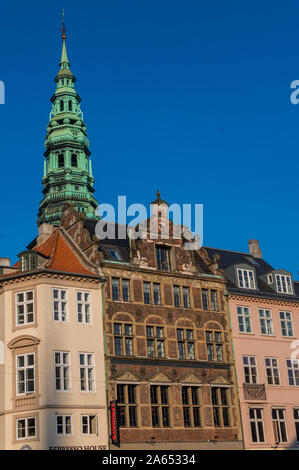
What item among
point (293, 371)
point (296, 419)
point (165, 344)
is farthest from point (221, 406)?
point (293, 371)

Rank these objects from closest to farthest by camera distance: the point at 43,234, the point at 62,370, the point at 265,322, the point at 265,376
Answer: the point at 62,370 → the point at 265,376 → the point at 265,322 → the point at 43,234

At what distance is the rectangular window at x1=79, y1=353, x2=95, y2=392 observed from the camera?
4750 centimetres

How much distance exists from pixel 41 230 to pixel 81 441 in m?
19.1

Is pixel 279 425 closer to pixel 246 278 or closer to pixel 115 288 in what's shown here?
pixel 246 278

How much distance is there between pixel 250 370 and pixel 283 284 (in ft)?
30.1

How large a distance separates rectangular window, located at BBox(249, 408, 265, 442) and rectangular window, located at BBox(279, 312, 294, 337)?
7481 millimetres

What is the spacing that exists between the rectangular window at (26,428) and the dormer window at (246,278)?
836 inches

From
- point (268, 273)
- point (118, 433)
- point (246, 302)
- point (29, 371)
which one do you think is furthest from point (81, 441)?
point (268, 273)

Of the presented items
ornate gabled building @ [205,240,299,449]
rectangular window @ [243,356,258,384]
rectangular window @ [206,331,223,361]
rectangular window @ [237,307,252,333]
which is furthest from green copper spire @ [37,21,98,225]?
rectangular window @ [243,356,258,384]

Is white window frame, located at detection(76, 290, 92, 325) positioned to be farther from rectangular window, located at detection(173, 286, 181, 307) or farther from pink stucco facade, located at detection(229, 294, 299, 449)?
pink stucco facade, located at detection(229, 294, 299, 449)

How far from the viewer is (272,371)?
184 feet

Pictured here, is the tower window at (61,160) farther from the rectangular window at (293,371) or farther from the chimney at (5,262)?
the rectangular window at (293,371)

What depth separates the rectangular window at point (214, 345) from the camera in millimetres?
53938
